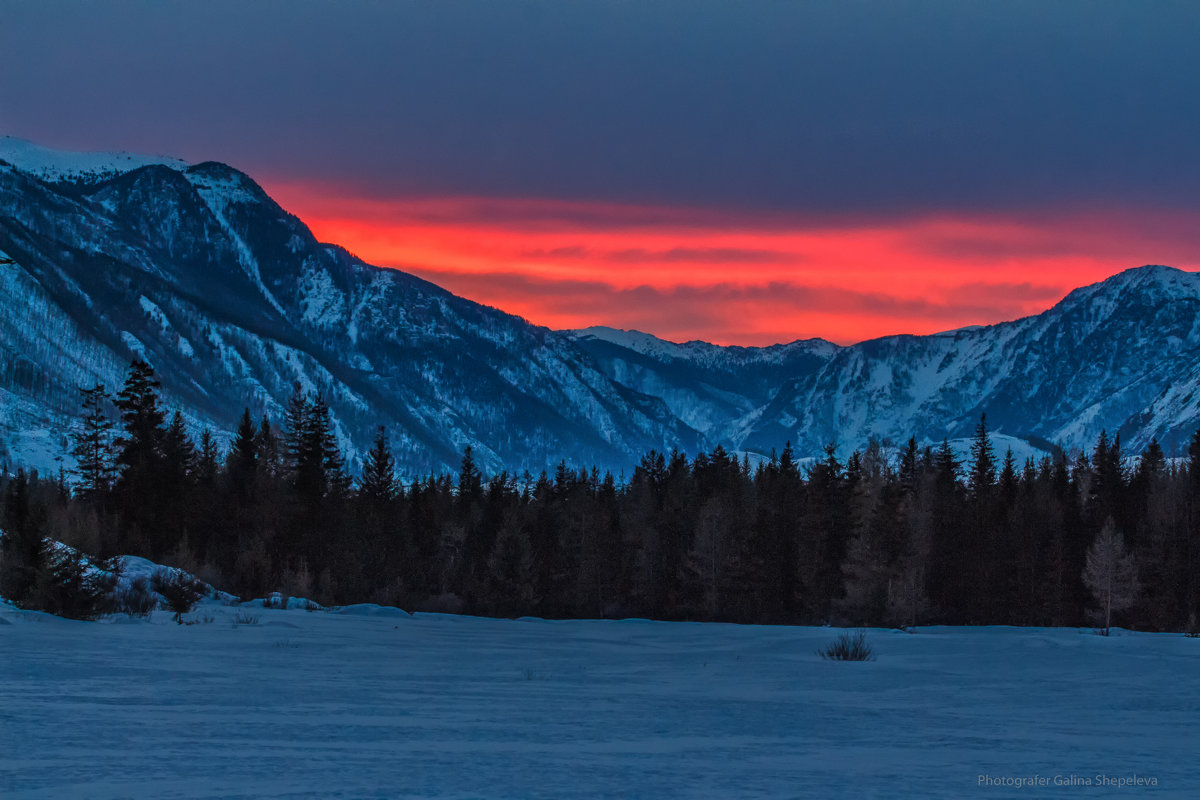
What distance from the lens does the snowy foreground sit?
889 cm

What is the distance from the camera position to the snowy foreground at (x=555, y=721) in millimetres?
8891

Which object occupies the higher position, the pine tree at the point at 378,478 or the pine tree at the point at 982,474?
the pine tree at the point at 982,474

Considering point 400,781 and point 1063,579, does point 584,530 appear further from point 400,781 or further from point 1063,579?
point 400,781

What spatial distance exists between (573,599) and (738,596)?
1462cm

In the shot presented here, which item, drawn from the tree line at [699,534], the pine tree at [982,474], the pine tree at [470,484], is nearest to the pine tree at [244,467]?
the tree line at [699,534]

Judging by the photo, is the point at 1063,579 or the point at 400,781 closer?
the point at 400,781

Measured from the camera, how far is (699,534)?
301 feet

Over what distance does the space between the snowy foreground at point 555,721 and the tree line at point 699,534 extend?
47178 millimetres

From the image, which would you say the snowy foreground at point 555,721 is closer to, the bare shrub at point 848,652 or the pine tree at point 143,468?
the bare shrub at point 848,652

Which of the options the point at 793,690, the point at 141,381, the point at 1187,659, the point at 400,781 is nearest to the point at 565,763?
the point at 400,781

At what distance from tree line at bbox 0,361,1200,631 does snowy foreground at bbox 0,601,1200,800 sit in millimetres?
47178

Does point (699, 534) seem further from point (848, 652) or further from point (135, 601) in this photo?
point (848, 652)

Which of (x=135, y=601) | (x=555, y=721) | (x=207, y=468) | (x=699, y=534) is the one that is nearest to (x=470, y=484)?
(x=699, y=534)

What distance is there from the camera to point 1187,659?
2020cm
